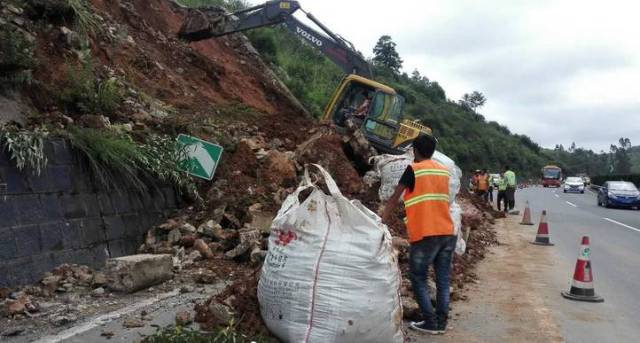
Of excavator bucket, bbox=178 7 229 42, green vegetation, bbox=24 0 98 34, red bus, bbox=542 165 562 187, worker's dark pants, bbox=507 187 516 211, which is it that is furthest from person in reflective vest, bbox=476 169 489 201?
red bus, bbox=542 165 562 187

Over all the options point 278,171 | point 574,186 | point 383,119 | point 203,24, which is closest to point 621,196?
point 383,119

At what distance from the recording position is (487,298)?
6.61m

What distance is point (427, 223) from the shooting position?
4891 millimetres

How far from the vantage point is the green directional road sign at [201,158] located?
26.5 feet

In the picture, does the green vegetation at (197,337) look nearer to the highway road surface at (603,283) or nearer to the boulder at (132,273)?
the boulder at (132,273)

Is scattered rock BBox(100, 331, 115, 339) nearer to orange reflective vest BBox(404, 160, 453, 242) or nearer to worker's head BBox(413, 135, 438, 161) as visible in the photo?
orange reflective vest BBox(404, 160, 453, 242)

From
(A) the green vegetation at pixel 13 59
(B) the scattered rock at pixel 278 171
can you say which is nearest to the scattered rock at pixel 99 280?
(A) the green vegetation at pixel 13 59

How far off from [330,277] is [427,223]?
1187mm

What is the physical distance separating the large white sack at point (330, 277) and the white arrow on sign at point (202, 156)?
156 inches

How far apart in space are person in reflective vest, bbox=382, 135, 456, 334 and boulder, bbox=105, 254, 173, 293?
2276 millimetres

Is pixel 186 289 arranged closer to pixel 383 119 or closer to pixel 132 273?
pixel 132 273

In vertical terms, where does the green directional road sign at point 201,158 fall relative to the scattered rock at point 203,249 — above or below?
above

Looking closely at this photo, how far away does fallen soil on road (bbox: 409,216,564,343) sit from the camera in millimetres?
5176

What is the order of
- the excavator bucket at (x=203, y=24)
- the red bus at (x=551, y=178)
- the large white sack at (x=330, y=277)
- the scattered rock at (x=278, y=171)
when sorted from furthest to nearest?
the red bus at (x=551, y=178) → the excavator bucket at (x=203, y=24) → the scattered rock at (x=278, y=171) → the large white sack at (x=330, y=277)
